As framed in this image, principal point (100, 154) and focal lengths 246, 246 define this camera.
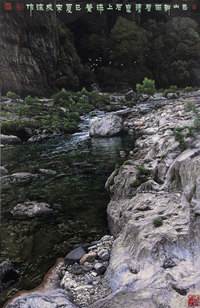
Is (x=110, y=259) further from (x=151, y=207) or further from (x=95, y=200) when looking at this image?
(x=95, y=200)

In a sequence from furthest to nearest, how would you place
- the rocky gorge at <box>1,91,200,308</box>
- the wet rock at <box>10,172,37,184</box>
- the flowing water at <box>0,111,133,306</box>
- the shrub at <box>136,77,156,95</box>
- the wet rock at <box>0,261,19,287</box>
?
the shrub at <box>136,77,156,95</box>
the wet rock at <box>10,172,37,184</box>
the flowing water at <box>0,111,133,306</box>
the wet rock at <box>0,261,19,287</box>
the rocky gorge at <box>1,91,200,308</box>

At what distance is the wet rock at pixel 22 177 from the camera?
1169cm

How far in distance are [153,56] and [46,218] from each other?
881cm

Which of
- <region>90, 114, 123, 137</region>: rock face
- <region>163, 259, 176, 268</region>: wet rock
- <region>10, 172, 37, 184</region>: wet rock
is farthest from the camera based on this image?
<region>90, 114, 123, 137</region>: rock face

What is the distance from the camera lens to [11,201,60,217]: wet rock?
31.1 ft

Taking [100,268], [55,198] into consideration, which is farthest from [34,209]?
[100,268]

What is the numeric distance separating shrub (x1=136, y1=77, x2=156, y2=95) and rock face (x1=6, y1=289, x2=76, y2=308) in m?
9.91

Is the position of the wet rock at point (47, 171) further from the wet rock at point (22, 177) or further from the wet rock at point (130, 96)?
the wet rock at point (130, 96)

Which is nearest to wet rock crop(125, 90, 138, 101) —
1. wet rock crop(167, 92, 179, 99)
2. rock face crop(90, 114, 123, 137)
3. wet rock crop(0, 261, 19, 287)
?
wet rock crop(167, 92, 179, 99)

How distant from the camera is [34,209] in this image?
9.59 m

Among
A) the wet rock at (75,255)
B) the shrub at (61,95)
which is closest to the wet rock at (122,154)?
the shrub at (61,95)

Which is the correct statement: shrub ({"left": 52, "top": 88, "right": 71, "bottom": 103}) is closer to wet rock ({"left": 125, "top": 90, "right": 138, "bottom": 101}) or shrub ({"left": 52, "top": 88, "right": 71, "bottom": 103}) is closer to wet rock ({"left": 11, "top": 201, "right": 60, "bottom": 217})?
wet rock ({"left": 125, "top": 90, "right": 138, "bottom": 101})

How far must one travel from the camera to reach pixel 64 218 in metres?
9.45

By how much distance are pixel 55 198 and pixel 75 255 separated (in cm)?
366
